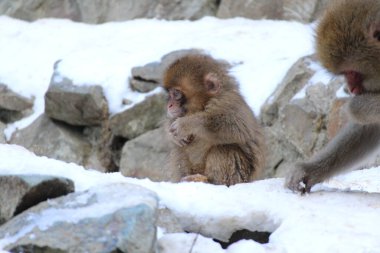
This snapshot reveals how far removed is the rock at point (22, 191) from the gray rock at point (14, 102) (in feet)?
25.9

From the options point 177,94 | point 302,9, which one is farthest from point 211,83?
point 302,9

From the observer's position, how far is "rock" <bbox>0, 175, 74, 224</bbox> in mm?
3857

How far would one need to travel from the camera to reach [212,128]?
236 inches

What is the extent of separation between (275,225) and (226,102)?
7.20 ft

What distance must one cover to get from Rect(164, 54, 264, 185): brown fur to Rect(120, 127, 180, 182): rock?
397 cm

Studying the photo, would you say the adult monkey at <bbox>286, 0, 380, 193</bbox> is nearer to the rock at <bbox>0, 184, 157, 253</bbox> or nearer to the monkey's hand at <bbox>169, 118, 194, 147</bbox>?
the monkey's hand at <bbox>169, 118, 194, 147</bbox>

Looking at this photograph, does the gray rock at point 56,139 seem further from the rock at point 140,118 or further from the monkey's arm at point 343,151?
the monkey's arm at point 343,151

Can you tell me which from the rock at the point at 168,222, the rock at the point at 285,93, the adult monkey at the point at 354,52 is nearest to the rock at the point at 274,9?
the rock at the point at 285,93

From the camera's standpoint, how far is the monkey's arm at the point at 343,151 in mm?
5238

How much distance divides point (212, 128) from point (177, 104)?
0.39 meters

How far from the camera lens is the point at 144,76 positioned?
1084 centimetres

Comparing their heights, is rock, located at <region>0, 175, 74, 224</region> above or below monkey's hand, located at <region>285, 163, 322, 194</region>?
above

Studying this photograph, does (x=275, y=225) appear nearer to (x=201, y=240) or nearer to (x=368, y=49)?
(x=201, y=240)

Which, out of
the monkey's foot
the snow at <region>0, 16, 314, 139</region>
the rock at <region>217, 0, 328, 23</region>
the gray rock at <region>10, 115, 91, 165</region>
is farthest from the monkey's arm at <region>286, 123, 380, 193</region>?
the rock at <region>217, 0, 328, 23</region>
